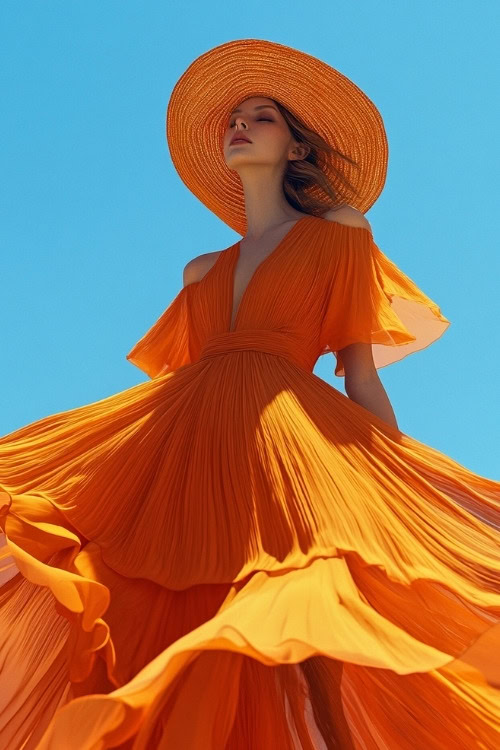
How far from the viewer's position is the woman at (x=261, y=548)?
7.02ft

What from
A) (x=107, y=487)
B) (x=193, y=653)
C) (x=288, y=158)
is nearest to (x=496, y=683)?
(x=193, y=653)

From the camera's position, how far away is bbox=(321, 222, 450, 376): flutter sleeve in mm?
3379

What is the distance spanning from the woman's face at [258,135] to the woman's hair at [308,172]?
0.03 m

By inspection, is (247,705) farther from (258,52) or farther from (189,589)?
(258,52)

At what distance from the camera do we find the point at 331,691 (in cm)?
260

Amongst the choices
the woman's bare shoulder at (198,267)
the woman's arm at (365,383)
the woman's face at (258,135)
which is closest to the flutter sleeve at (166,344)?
the woman's bare shoulder at (198,267)

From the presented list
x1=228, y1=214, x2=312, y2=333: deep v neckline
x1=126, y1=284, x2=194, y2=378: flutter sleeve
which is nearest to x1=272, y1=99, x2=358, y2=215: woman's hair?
x1=228, y1=214, x2=312, y2=333: deep v neckline

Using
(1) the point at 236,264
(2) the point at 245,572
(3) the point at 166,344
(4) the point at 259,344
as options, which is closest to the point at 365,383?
(4) the point at 259,344

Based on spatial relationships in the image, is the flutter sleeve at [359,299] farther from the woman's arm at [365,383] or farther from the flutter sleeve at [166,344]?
the flutter sleeve at [166,344]

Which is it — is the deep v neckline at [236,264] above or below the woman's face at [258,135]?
below

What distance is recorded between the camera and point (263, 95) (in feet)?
12.6

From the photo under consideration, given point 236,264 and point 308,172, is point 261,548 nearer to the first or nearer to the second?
point 236,264

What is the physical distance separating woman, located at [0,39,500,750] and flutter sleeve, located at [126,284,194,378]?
19cm

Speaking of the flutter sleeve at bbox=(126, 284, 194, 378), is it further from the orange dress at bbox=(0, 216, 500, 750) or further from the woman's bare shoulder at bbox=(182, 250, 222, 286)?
the orange dress at bbox=(0, 216, 500, 750)
